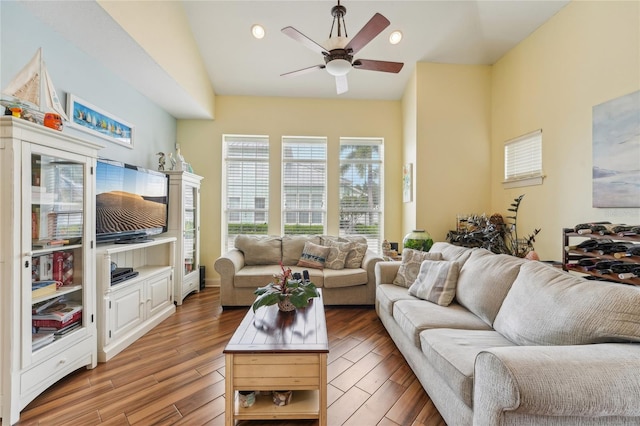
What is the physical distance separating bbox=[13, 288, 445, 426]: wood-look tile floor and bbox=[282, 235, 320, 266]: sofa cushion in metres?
1.33

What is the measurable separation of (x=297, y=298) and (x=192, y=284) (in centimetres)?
255

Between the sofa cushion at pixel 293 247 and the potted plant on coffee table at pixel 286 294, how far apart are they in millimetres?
1726

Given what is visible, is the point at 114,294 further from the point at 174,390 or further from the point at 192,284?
the point at 192,284

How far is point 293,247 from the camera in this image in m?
3.84

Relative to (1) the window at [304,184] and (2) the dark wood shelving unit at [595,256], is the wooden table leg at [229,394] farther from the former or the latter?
(1) the window at [304,184]

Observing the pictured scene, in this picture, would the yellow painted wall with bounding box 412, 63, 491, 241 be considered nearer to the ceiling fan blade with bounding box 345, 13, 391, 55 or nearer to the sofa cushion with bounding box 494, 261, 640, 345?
the ceiling fan blade with bounding box 345, 13, 391, 55

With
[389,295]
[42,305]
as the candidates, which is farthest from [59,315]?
[389,295]

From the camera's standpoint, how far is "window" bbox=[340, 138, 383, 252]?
444 centimetres

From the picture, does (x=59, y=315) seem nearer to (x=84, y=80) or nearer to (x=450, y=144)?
(x=84, y=80)

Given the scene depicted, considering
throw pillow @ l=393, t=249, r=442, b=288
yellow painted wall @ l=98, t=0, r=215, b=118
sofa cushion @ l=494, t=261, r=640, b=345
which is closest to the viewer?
sofa cushion @ l=494, t=261, r=640, b=345

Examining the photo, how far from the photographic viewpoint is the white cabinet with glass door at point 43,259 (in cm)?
151

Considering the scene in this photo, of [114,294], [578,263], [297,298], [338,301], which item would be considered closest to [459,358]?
[297,298]

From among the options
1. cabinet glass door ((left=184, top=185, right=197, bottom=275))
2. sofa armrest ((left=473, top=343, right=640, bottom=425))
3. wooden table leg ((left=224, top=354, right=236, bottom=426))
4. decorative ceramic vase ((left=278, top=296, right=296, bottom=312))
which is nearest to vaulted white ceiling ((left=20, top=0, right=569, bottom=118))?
cabinet glass door ((left=184, top=185, right=197, bottom=275))

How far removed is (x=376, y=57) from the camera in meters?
3.62
